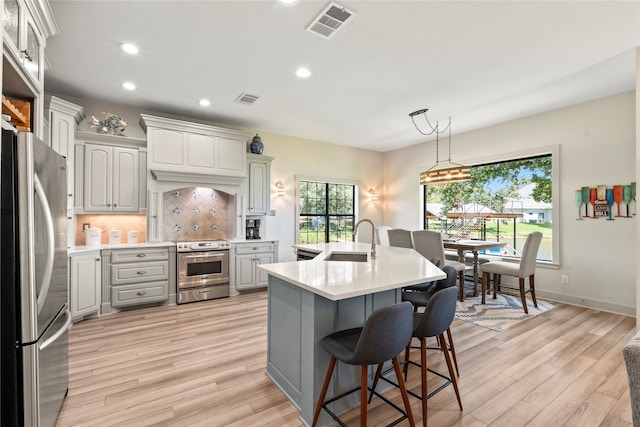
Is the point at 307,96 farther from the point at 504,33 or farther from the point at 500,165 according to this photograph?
the point at 500,165

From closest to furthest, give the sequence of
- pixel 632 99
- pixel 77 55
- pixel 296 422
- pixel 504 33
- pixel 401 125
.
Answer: pixel 296 422 < pixel 504 33 < pixel 77 55 < pixel 632 99 < pixel 401 125

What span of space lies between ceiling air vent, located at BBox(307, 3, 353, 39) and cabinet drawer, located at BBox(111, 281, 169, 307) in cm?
372

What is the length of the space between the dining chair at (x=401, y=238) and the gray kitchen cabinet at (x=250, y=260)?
1987mm

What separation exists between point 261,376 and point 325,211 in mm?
4604

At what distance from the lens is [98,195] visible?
4055 mm

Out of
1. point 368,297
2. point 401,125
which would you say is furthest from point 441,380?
point 401,125

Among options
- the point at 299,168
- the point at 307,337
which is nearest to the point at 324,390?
the point at 307,337

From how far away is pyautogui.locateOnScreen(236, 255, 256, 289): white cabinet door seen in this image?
4832mm

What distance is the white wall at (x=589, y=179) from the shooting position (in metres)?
3.92

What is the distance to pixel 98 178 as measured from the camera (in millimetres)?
4062

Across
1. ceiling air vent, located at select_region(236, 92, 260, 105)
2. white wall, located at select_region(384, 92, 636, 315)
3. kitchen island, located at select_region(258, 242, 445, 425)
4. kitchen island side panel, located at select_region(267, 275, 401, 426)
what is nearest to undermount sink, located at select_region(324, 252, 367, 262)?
kitchen island, located at select_region(258, 242, 445, 425)

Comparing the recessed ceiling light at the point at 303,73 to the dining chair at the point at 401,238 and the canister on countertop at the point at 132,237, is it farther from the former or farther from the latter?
the canister on countertop at the point at 132,237

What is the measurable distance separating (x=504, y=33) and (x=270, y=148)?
413 cm

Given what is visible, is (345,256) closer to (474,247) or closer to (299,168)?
(474,247)
